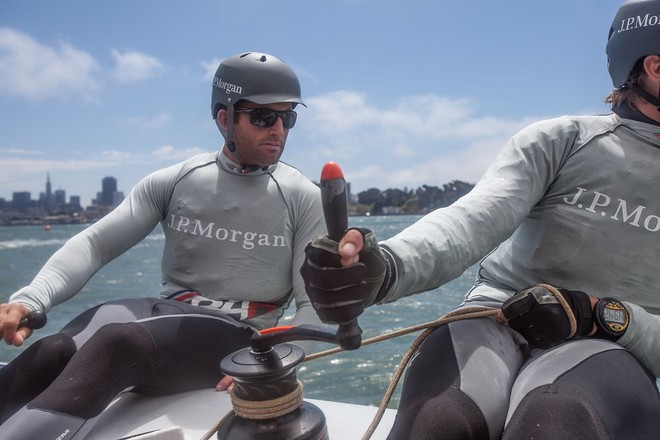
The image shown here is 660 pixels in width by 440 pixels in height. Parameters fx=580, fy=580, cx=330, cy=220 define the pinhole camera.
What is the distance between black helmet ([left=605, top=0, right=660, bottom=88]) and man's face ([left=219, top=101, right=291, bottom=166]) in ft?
5.45

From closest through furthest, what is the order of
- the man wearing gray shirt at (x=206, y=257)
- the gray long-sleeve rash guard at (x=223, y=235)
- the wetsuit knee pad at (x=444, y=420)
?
1. the wetsuit knee pad at (x=444, y=420)
2. the man wearing gray shirt at (x=206, y=257)
3. the gray long-sleeve rash guard at (x=223, y=235)

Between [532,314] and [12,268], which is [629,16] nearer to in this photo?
[532,314]

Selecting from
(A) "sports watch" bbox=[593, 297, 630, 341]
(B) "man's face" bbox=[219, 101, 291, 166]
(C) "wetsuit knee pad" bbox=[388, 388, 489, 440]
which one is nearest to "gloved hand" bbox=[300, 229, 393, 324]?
(C) "wetsuit knee pad" bbox=[388, 388, 489, 440]

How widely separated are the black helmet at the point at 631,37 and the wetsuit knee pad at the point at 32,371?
247 centimetres

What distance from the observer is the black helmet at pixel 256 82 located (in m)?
3.17

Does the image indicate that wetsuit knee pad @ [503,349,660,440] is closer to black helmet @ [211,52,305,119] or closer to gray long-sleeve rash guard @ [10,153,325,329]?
gray long-sleeve rash guard @ [10,153,325,329]

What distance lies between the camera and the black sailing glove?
1.72 meters

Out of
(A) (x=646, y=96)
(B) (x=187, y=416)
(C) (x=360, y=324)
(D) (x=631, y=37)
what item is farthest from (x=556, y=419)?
(C) (x=360, y=324)

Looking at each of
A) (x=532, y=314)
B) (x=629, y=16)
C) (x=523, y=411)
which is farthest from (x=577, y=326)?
(x=629, y=16)

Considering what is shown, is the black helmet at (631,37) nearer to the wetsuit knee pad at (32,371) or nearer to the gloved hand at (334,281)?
the gloved hand at (334,281)

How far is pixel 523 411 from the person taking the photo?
1.50 meters

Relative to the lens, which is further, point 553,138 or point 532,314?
point 553,138

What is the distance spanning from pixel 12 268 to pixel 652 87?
31.5 metres

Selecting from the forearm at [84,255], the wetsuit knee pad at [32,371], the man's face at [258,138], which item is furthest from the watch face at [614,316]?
the forearm at [84,255]
